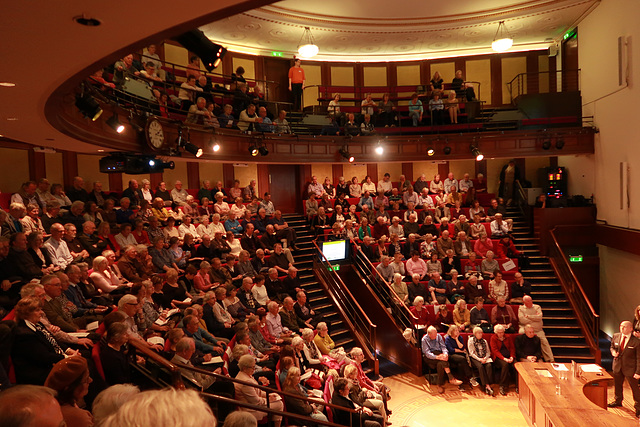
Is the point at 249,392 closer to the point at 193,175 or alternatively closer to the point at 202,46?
the point at 202,46

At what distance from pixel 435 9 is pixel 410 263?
6.66 meters

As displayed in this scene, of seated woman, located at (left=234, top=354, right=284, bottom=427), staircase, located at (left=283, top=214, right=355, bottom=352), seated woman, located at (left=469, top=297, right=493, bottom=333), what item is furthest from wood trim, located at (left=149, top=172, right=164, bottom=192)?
seated woman, located at (left=469, top=297, right=493, bottom=333)

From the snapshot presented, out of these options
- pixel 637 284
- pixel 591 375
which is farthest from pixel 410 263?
pixel 637 284

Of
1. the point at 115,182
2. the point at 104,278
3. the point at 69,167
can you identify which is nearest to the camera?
the point at 104,278

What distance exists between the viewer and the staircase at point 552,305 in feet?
29.5

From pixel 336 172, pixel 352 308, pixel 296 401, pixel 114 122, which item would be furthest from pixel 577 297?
pixel 114 122

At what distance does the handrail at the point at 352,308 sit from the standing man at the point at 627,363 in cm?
373

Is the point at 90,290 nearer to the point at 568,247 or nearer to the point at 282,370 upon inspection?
the point at 282,370

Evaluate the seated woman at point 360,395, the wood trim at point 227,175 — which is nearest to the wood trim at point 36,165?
the wood trim at point 227,175

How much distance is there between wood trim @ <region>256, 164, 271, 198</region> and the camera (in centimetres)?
1335

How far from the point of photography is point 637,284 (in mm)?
9773

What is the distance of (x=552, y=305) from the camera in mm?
10133

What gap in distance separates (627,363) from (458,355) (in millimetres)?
2497

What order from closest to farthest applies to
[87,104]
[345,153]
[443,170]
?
[87,104], [345,153], [443,170]
